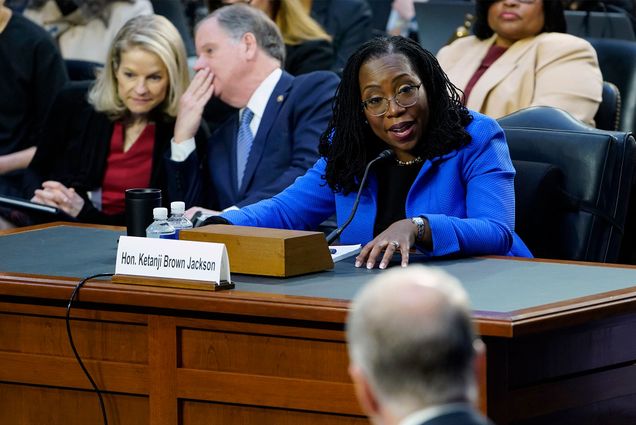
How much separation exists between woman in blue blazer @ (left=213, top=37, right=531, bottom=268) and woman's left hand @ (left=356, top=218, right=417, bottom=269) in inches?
3.5

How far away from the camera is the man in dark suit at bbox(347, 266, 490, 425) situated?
104 cm

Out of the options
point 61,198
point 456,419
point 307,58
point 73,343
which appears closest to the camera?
point 456,419

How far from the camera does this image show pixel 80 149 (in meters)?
4.03

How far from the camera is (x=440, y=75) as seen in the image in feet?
9.28

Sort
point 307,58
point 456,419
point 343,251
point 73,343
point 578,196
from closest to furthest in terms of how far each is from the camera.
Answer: point 456,419 → point 73,343 → point 343,251 → point 578,196 → point 307,58

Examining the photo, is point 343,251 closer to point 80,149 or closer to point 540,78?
point 80,149

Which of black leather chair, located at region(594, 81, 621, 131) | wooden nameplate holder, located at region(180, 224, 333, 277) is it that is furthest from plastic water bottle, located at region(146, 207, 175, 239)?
black leather chair, located at region(594, 81, 621, 131)

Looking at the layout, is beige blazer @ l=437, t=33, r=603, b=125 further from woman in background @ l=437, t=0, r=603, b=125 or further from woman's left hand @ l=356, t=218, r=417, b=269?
woman's left hand @ l=356, t=218, r=417, b=269

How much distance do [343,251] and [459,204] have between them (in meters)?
0.31

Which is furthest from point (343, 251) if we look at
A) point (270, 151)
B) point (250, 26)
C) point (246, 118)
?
point (250, 26)

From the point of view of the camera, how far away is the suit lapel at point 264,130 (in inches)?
149

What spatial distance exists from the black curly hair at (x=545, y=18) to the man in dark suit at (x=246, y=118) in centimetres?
83

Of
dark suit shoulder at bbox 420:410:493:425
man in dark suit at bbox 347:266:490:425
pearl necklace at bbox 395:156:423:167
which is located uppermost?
man in dark suit at bbox 347:266:490:425

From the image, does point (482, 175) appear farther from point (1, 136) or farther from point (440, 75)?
point (1, 136)
